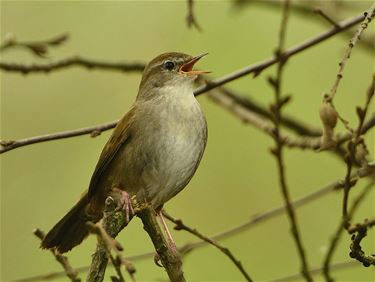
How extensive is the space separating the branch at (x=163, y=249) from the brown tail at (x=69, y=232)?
144 centimetres

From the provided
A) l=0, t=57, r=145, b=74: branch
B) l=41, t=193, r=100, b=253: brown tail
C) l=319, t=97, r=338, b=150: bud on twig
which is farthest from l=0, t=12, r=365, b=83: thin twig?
l=41, t=193, r=100, b=253: brown tail

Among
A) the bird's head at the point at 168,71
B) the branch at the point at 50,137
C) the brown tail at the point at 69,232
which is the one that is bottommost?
the brown tail at the point at 69,232

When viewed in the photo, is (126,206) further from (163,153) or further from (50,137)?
(163,153)

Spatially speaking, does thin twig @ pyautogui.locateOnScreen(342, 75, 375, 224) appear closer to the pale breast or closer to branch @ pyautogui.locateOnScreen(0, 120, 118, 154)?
branch @ pyautogui.locateOnScreen(0, 120, 118, 154)

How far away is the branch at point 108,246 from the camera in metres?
2.57

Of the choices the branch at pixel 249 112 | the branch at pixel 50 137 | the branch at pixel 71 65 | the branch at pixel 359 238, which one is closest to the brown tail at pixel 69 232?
the branch at pixel 71 65

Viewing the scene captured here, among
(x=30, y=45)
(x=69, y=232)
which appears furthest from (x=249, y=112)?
(x=30, y=45)

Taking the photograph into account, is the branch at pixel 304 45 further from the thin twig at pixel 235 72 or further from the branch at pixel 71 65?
the branch at pixel 71 65

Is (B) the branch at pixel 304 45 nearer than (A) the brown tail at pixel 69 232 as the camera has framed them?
Yes

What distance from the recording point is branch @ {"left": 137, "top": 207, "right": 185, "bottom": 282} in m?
3.28

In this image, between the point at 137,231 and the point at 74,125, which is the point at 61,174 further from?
the point at 137,231

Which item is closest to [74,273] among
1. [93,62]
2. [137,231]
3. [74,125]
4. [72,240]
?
[72,240]

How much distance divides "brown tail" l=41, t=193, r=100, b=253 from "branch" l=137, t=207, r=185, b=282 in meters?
1.44

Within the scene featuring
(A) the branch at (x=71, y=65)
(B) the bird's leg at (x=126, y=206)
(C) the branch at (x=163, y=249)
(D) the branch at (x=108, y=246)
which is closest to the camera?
(D) the branch at (x=108, y=246)
